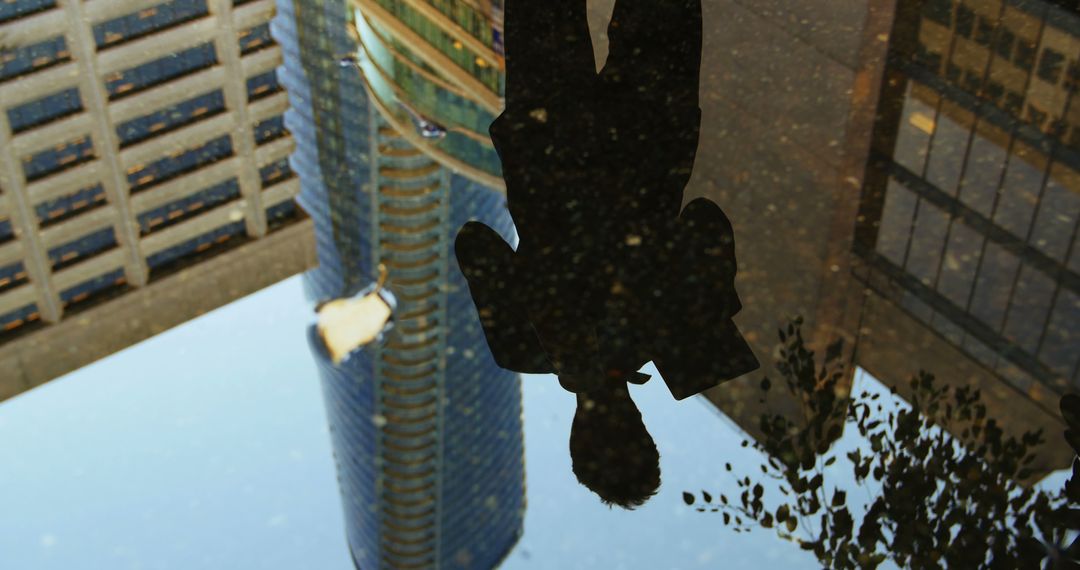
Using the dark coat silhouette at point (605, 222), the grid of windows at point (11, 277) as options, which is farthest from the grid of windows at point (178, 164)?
the dark coat silhouette at point (605, 222)

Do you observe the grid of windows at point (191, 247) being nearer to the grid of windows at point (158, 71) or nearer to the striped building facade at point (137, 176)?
the striped building facade at point (137, 176)

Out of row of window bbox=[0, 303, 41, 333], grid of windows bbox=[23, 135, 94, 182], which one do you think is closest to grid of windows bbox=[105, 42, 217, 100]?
grid of windows bbox=[23, 135, 94, 182]

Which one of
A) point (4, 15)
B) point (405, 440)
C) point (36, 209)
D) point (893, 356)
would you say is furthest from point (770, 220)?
point (4, 15)

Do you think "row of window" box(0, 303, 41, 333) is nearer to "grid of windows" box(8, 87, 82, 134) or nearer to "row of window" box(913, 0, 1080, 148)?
"grid of windows" box(8, 87, 82, 134)

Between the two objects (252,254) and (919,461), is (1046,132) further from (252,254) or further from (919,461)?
(252,254)

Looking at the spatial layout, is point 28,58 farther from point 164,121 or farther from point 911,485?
point 911,485

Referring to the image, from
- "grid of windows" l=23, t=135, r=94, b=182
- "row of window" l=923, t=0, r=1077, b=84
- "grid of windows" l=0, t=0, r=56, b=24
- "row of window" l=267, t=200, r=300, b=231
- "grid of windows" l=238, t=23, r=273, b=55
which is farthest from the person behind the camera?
"grid of windows" l=23, t=135, r=94, b=182

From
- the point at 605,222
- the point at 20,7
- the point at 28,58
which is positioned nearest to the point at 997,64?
the point at 605,222
